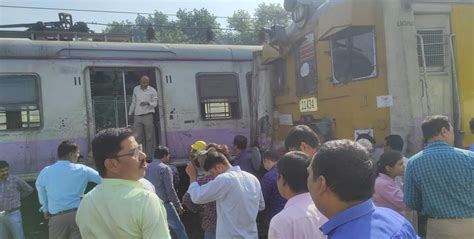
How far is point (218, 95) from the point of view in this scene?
7973 millimetres

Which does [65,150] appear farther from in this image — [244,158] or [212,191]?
[244,158]

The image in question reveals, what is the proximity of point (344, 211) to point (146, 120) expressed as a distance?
625cm

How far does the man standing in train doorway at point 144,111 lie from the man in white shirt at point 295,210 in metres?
5.14

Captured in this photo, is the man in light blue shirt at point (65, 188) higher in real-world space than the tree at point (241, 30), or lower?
lower

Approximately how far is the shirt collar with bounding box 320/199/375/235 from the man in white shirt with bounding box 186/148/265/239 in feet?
7.26

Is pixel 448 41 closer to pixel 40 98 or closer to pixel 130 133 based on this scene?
pixel 130 133

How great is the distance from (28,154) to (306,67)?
403cm

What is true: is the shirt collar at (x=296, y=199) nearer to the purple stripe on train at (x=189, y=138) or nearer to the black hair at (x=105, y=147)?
the black hair at (x=105, y=147)

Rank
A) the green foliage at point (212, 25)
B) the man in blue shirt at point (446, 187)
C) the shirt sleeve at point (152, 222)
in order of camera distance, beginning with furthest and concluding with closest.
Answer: the green foliage at point (212, 25) < the man in blue shirt at point (446, 187) < the shirt sleeve at point (152, 222)

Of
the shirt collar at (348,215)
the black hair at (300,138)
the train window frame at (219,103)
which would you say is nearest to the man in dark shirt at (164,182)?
the train window frame at (219,103)

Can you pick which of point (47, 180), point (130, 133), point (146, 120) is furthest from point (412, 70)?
point (146, 120)

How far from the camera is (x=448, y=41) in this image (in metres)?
4.71

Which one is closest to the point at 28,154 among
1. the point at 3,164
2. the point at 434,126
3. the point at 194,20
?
the point at 3,164

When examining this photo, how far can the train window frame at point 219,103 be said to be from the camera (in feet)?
25.7
